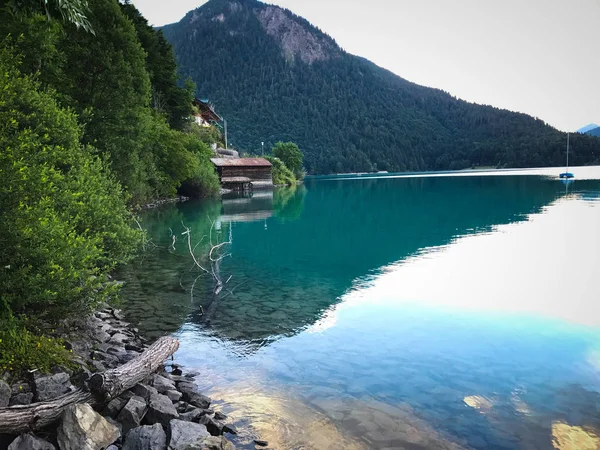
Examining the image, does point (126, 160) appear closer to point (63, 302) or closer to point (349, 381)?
point (63, 302)

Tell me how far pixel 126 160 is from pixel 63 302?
2623 centimetres

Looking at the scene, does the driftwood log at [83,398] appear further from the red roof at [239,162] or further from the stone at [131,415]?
the red roof at [239,162]

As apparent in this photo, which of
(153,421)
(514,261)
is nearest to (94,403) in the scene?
(153,421)

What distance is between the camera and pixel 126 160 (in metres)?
33.2

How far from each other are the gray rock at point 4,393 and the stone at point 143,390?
188 cm

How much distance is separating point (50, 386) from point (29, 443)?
1.25 meters

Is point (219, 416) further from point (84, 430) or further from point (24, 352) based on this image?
point (24, 352)

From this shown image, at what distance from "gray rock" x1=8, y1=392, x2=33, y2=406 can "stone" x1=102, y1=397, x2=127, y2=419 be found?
1045mm

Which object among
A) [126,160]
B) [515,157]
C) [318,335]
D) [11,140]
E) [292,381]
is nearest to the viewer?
[11,140]

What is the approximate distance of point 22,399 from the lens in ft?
20.9

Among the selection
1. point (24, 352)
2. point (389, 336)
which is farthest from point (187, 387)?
point (389, 336)

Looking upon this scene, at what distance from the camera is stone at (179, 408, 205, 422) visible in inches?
290

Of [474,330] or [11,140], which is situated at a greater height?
[11,140]

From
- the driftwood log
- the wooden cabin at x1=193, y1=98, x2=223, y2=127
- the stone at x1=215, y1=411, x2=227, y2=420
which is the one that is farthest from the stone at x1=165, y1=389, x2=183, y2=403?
the wooden cabin at x1=193, y1=98, x2=223, y2=127
